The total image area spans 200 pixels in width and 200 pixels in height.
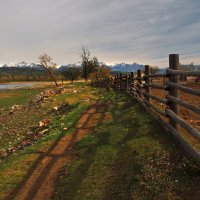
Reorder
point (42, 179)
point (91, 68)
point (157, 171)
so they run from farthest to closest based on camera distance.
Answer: point (91, 68), point (42, 179), point (157, 171)

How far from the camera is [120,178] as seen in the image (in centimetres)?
804

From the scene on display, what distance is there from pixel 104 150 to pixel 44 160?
6.91 feet

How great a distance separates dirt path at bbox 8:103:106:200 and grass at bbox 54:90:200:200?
307 mm

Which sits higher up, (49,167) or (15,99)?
(49,167)

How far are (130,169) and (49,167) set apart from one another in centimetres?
317

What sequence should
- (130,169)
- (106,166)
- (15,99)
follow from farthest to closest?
(15,99)
(106,166)
(130,169)

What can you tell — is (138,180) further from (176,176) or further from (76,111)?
(76,111)

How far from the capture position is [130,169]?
8219mm

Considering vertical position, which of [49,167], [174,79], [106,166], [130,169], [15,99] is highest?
[174,79]

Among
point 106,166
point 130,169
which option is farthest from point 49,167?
point 130,169

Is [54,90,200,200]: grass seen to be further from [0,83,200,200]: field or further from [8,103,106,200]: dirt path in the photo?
[8,103,106,200]: dirt path

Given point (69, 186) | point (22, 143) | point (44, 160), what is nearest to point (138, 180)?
point (69, 186)

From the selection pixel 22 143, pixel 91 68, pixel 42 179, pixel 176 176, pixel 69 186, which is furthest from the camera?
pixel 91 68

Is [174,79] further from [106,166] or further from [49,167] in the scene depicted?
[49,167]
